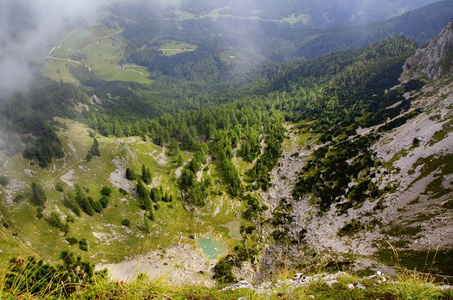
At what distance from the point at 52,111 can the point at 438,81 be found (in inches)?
9687

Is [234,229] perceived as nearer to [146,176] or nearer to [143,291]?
[146,176]

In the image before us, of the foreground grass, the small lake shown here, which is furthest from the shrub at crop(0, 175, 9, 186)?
the foreground grass

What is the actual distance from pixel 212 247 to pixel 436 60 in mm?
180266

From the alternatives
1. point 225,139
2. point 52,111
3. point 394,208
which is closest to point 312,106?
point 225,139

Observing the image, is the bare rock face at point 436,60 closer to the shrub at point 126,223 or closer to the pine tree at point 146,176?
the pine tree at point 146,176

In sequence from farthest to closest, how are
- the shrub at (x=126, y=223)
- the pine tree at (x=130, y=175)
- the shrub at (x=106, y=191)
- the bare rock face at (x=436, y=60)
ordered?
the bare rock face at (x=436, y=60)
the pine tree at (x=130, y=175)
the shrub at (x=106, y=191)
the shrub at (x=126, y=223)

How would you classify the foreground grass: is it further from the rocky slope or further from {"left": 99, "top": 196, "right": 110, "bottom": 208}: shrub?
{"left": 99, "top": 196, "right": 110, "bottom": 208}: shrub

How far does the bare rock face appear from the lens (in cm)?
14480

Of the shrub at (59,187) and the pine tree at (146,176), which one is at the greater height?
the shrub at (59,187)

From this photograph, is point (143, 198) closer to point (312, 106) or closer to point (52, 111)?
point (52, 111)

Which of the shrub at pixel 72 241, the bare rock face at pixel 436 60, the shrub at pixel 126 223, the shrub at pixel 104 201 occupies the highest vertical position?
the bare rock face at pixel 436 60

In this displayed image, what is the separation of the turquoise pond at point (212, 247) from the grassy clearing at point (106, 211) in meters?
2.24

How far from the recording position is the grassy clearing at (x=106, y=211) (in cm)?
6291

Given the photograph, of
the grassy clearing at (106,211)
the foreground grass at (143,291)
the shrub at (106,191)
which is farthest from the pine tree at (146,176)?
the foreground grass at (143,291)
